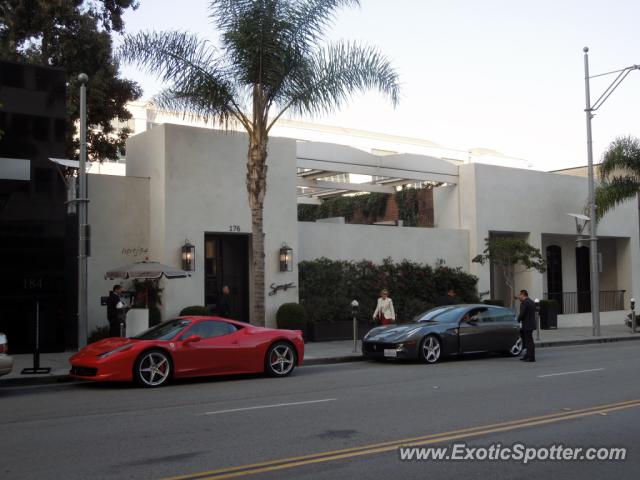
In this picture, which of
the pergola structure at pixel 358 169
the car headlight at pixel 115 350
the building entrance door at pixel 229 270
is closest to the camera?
the car headlight at pixel 115 350

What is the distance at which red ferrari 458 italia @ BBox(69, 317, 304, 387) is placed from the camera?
12.6 m

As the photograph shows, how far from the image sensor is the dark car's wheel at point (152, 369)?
1268 cm

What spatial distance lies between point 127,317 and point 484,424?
1088 centimetres

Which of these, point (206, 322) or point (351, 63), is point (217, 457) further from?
point (351, 63)

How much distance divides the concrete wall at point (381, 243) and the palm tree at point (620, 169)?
21.3 ft

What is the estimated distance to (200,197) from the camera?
66.4ft

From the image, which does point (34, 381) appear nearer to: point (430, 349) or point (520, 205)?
point (430, 349)

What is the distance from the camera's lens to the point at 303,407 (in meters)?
10.5

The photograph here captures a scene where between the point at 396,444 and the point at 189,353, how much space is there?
6291 mm

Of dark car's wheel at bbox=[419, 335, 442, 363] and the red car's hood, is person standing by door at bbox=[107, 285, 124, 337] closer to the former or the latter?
the red car's hood

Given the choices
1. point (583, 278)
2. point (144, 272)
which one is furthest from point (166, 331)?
point (583, 278)

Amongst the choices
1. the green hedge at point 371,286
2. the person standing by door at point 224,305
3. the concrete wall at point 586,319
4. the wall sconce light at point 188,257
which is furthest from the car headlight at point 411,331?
the concrete wall at point 586,319

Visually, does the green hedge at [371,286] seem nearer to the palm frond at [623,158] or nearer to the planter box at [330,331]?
the planter box at [330,331]

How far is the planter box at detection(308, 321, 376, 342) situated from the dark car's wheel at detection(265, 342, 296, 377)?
7.06m
